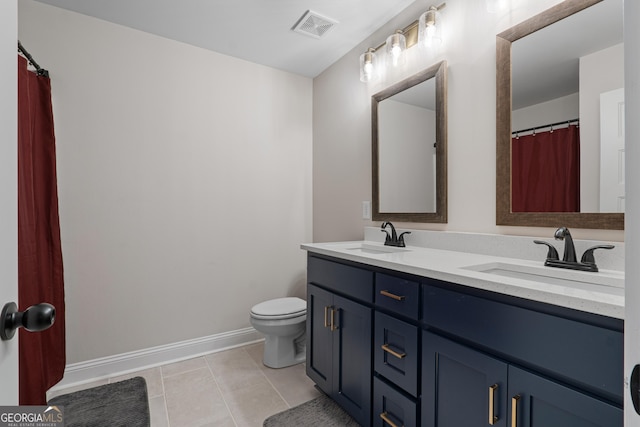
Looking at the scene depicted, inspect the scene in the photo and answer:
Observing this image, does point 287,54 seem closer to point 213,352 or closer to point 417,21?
point 417,21

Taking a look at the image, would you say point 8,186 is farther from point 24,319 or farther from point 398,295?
point 398,295

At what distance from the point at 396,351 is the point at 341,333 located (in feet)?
1.31

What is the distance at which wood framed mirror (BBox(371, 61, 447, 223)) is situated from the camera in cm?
173

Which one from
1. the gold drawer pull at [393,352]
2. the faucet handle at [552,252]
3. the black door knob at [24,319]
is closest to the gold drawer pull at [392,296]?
the gold drawer pull at [393,352]

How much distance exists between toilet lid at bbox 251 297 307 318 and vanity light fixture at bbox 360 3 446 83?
1.70 meters

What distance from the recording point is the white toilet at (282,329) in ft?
6.75

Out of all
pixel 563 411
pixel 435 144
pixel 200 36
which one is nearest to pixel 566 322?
pixel 563 411

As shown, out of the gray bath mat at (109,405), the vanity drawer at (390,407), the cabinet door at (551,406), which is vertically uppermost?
the cabinet door at (551,406)

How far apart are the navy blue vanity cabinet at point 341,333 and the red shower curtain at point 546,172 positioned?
31.1 inches

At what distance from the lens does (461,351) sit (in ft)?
3.27

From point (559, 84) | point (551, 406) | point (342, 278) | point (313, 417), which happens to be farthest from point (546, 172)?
point (313, 417)

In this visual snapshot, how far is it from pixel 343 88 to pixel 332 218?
1.09 meters

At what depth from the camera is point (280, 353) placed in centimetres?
215

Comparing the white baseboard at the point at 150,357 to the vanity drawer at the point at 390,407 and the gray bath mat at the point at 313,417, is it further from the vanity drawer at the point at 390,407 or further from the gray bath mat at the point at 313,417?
the vanity drawer at the point at 390,407
